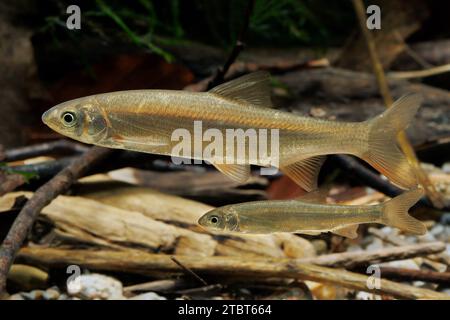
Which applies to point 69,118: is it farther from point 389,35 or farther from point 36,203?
point 389,35

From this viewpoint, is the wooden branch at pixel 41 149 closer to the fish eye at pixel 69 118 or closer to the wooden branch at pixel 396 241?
the fish eye at pixel 69 118

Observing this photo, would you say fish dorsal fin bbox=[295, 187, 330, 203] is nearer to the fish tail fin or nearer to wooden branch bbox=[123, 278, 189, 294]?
the fish tail fin

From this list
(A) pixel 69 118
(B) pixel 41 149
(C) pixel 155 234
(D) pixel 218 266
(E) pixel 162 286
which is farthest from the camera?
(B) pixel 41 149

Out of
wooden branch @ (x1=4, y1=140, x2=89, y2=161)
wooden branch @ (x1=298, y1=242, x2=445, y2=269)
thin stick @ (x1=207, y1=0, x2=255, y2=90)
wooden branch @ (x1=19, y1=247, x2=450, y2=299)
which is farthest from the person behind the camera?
wooden branch @ (x1=4, y1=140, x2=89, y2=161)

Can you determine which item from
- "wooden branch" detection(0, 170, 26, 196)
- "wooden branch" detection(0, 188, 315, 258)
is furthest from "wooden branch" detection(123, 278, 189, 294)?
"wooden branch" detection(0, 170, 26, 196)

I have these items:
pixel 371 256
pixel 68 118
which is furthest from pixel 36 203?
pixel 371 256
